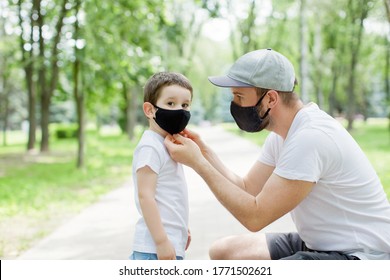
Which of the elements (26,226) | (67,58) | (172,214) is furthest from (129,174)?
(172,214)

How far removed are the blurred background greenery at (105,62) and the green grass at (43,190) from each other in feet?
0.05

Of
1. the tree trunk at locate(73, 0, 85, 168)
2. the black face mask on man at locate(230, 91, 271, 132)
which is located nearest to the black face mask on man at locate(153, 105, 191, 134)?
the black face mask on man at locate(230, 91, 271, 132)

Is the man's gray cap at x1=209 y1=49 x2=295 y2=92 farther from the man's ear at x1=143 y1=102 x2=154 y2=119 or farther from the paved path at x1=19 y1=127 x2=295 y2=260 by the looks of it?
the paved path at x1=19 y1=127 x2=295 y2=260

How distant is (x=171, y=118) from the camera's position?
240 cm

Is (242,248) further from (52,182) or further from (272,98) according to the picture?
(52,182)

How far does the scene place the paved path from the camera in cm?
432

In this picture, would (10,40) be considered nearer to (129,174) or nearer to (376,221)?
(129,174)

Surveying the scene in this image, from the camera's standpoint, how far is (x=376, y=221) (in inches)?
92.5

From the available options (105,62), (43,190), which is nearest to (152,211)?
(43,190)

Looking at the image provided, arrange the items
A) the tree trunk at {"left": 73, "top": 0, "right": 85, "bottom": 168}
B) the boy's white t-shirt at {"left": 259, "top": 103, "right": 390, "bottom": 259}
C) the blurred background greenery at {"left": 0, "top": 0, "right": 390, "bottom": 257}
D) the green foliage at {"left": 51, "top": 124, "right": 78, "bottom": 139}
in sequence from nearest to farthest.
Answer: the boy's white t-shirt at {"left": 259, "top": 103, "right": 390, "bottom": 259}, the blurred background greenery at {"left": 0, "top": 0, "right": 390, "bottom": 257}, the tree trunk at {"left": 73, "top": 0, "right": 85, "bottom": 168}, the green foliage at {"left": 51, "top": 124, "right": 78, "bottom": 139}

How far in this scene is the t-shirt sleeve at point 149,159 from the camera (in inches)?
92.0

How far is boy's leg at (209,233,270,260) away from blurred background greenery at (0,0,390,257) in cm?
66

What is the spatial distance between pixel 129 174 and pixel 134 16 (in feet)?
10.6

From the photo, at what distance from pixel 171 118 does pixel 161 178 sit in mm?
267
